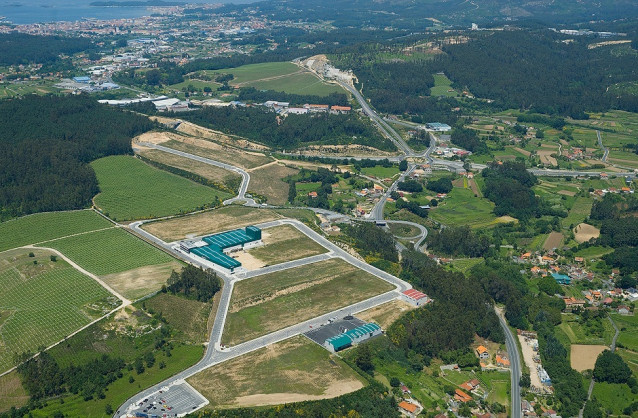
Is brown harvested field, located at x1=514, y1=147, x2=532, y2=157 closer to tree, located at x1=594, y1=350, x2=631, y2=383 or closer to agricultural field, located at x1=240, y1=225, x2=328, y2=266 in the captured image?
agricultural field, located at x1=240, y1=225, x2=328, y2=266

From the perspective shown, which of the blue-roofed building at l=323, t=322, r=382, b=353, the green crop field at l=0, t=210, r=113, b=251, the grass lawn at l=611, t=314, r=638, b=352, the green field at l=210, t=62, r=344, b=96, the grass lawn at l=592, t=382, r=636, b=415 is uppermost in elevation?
the green field at l=210, t=62, r=344, b=96

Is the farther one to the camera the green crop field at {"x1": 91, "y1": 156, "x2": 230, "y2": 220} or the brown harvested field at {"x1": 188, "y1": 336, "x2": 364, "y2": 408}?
the green crop field at {"x1": 91, "y1": 156, "x2": 230, "y2": 220}

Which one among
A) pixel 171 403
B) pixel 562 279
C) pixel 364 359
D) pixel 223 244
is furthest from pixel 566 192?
pixel 171 403

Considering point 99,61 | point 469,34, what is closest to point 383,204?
point 469,34

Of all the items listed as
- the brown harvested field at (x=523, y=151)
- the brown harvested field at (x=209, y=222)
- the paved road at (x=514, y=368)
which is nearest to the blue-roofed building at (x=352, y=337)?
the paved road at (x=514, y=368)

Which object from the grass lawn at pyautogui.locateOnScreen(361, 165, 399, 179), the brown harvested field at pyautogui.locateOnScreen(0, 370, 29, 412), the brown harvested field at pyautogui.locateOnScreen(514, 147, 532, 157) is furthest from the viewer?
the brown harvested field at pyautogui.locateOnScreen(514, 147, 532, 157)

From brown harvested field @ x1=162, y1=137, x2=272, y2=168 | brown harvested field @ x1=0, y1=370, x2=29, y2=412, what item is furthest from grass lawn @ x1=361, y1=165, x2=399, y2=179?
brown harvested field @ x1=0, y1=370, x2=29, y2=412

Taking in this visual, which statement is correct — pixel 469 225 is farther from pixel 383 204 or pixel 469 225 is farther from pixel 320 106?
pixel 320 106
